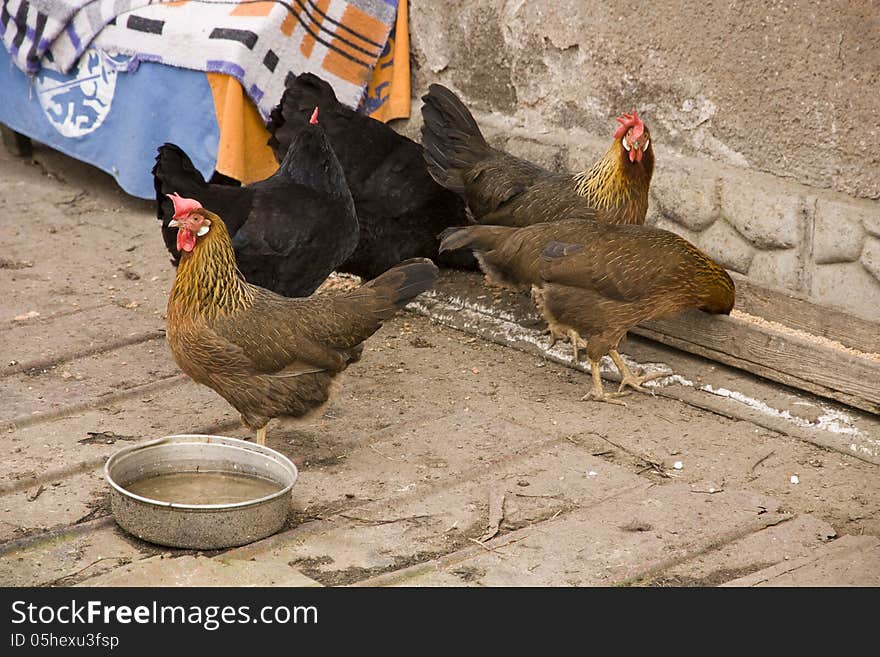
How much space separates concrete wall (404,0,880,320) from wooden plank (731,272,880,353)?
205 millimetres

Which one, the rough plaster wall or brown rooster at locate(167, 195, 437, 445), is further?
the rough plaster wall

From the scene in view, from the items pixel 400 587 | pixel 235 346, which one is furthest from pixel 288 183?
pixel 400 587

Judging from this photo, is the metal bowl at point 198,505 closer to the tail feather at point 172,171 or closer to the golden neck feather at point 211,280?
the golden neck feather at point 211,280

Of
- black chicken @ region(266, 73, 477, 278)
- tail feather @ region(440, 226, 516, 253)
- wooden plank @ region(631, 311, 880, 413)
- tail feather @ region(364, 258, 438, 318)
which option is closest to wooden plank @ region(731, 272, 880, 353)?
wooden plank @ region(631, 311, 880, 413)

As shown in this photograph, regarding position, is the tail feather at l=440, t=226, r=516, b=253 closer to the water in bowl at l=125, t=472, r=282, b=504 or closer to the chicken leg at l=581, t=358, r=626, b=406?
the chicken leg at l=581, t=358, r=626, b=406

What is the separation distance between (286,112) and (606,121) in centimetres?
154

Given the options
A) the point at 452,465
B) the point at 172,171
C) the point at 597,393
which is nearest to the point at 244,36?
the point at 172,171

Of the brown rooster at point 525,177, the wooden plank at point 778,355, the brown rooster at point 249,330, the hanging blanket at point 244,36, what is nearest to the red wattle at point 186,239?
the brown rooster at point 249,330

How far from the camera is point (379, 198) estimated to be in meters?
5.79

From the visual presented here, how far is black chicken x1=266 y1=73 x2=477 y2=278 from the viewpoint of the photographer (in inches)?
227

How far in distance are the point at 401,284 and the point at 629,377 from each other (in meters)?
1.20

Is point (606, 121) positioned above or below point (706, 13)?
below
